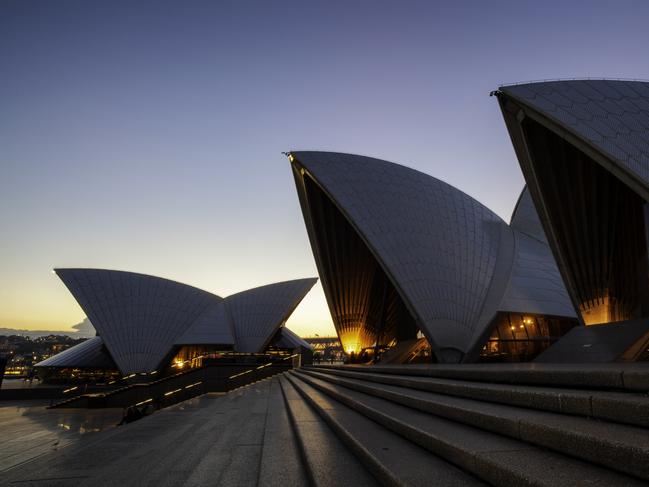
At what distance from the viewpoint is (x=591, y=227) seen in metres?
17.3

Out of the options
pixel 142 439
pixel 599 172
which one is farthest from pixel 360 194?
pixel 142 439

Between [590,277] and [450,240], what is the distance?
815 cm

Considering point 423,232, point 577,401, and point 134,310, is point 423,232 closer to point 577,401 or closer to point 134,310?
point 577,401

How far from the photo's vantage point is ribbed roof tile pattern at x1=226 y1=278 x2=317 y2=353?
4388 centimetres

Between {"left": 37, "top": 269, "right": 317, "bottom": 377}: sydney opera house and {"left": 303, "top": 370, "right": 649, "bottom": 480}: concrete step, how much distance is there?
4064cm

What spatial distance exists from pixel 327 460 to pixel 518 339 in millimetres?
24873

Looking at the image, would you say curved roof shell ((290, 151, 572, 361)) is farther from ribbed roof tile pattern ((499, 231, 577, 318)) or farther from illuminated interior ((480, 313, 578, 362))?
illuminated interior ((480, 313, 578, 362))

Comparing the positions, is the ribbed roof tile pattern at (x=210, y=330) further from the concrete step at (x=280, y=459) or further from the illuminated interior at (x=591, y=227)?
the concrete step at (x=280, y=459)

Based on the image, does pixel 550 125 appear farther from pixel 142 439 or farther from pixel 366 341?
pixel 366 341

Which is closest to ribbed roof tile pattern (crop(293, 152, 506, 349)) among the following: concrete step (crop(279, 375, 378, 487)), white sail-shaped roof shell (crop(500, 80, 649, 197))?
white sail-shaped roof shell (crop(500, 80, 649, 197))

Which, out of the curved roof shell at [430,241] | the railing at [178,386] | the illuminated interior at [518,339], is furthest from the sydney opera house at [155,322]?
the illuminated interior at [518,339]

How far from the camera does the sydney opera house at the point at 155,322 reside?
3841cm

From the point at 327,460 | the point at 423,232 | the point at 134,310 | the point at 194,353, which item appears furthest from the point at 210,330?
the point at 327,460

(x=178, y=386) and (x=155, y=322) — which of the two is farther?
(x=155, y=322)
